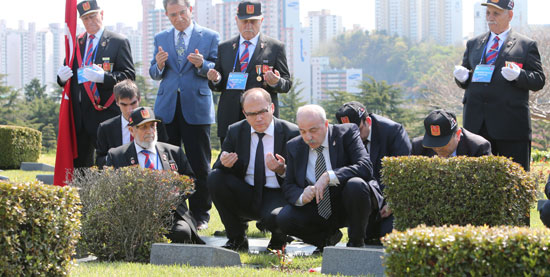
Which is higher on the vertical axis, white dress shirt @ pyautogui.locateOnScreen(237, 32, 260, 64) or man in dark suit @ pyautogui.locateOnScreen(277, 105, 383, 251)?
white dress shirt @ pyautogui.locateOnScreen(237, 32, 260, 64)

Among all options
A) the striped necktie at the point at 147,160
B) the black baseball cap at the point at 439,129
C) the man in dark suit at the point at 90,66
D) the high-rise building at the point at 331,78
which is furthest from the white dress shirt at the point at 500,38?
the high-rise building at the point at 331,78

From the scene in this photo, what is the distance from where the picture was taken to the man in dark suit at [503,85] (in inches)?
316

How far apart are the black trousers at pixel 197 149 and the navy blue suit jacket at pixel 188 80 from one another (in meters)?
0.10

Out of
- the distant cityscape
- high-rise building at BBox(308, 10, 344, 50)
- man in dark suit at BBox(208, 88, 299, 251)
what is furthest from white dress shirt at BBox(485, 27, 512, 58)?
high-rise building at BBox(308, 10, 344, 50)

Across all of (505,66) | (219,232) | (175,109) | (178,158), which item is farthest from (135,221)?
(505,66)

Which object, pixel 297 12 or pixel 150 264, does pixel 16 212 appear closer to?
pixel 150 264

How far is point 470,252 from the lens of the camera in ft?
12.9

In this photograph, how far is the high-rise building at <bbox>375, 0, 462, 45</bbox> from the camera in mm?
171250

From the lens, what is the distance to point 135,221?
21.4 feet

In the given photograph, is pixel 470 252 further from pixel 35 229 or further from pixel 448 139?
pixel 448 139

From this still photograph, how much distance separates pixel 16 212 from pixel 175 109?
448 cm

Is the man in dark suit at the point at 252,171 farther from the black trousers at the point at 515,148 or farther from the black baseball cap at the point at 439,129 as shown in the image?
the black trousers at the point at 515,148

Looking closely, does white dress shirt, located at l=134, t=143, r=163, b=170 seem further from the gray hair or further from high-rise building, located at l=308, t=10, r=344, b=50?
high-rise building, located at l=308, t=10, r=344, b=50

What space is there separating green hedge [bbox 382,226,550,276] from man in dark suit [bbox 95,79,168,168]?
15.5ft
